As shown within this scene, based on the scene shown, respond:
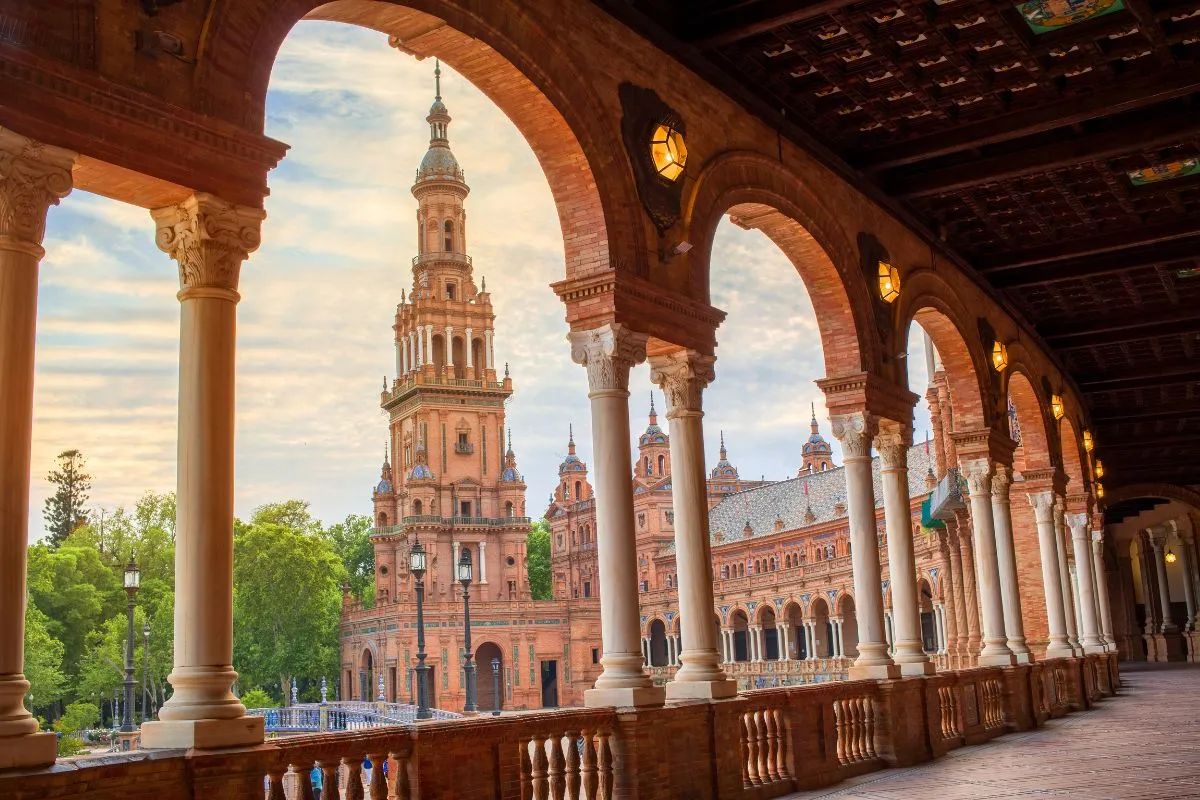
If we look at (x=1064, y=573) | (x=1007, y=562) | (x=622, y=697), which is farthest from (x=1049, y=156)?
(x=1064, y=573)

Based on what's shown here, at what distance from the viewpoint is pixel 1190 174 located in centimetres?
1694

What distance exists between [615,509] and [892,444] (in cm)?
719

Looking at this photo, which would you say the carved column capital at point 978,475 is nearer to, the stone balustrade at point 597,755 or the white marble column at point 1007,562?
the white marble column at point 1007,562

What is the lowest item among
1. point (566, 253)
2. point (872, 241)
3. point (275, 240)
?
point (566, 253)

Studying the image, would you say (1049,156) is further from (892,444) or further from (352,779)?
(352,779)

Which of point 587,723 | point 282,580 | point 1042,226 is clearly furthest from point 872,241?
point 282,580

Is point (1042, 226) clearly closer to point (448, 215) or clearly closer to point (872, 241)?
point (872, 241)

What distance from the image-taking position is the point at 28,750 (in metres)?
6.09

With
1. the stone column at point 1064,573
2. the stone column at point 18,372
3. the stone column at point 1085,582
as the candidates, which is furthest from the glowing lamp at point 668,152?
the stone column at point 1085,582

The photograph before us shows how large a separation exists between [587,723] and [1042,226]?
12.5 m

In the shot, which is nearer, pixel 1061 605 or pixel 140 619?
pixel 1061 605

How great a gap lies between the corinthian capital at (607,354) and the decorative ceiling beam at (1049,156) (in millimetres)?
7015

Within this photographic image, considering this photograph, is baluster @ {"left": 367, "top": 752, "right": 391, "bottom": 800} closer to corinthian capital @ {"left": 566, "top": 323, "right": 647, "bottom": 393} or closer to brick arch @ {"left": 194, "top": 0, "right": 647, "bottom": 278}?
brick arch @ {"left": 194, "top": 0, "right": 647, "bottom": 278}

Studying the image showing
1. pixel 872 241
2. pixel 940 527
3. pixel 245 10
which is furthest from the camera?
pixel 940 527
